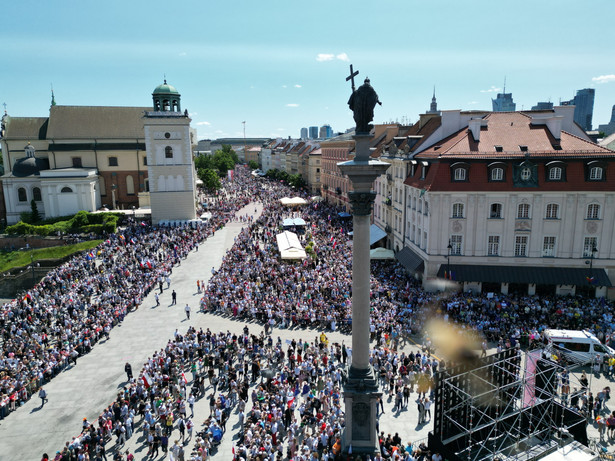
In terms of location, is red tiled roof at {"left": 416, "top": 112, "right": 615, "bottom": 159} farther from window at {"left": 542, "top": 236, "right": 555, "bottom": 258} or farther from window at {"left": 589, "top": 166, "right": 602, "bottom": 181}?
window at {"left": 542, "top": 236, "right": 555, "bottom": 258}

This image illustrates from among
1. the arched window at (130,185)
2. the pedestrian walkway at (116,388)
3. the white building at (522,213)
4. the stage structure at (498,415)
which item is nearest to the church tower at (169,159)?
the arched window at (130,185)

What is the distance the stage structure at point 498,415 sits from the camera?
53.0ft

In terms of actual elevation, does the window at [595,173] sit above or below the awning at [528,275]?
above

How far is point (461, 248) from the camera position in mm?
34312

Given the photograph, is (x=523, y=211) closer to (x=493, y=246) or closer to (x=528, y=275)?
(x=493, y=246)

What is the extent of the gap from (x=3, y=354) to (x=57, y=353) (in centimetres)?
448

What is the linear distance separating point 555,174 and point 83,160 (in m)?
68.9

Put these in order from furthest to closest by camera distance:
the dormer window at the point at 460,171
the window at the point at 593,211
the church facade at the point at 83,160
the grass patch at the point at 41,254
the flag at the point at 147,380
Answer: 1. the church facade at the point at 83,160
2. the grass patch at the point at 41,254
3. the dormer window at the point at 460,171
4. the window at the point at 593,211
5. the flag at the point at 147,380

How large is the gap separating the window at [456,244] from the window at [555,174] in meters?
7.81

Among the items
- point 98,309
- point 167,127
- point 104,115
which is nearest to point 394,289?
point 98,309

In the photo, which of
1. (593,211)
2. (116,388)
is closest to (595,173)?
(593,211)

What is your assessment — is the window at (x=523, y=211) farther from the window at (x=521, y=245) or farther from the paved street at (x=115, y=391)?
the paved street at (x=115, y=391)

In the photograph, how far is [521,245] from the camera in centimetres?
3366

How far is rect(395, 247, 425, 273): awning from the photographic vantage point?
118ft
